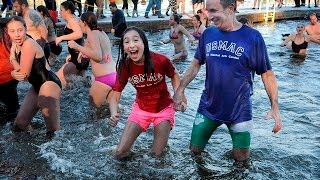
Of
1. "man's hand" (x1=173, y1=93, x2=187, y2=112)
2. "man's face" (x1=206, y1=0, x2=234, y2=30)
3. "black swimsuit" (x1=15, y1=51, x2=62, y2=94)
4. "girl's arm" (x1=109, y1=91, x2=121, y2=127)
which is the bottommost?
"girl's arm" (x1=109, y1=91, x2=121, y2=127)

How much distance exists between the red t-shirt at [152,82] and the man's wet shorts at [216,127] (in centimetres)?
48

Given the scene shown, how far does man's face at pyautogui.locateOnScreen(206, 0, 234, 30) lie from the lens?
3.96 meters

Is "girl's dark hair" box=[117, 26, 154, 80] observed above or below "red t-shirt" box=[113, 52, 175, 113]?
above

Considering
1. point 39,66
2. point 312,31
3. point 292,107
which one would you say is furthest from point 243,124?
point 312,31

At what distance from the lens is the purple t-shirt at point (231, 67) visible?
3.98 meters

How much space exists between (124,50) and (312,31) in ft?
33.3

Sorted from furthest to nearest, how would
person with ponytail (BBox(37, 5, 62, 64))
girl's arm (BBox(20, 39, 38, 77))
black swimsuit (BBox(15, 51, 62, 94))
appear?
person with ponytail (BBox(37, 5, 62, 64)) < black swimsuit (BBox(15, 51, 62, 94)) < girl's arm (BBox(20, 39, 38, 77))

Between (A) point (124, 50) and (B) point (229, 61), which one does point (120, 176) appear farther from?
(B) point (229, 61)

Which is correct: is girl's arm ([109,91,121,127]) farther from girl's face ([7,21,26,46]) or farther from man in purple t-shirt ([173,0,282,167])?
girl's face ([7,21,26,46])

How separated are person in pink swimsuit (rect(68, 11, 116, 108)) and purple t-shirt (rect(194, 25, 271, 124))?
7.26ft

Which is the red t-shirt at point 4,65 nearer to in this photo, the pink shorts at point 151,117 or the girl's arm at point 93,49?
the girl's arm at point 93,49

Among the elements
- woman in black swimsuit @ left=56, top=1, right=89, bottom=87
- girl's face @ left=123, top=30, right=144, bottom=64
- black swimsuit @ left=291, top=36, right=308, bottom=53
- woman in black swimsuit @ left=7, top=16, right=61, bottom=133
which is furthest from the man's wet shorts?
black swimsuit @ left=291, top=36, right=308, bottom=53

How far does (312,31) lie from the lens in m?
13.2

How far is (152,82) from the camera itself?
4.56 meters
